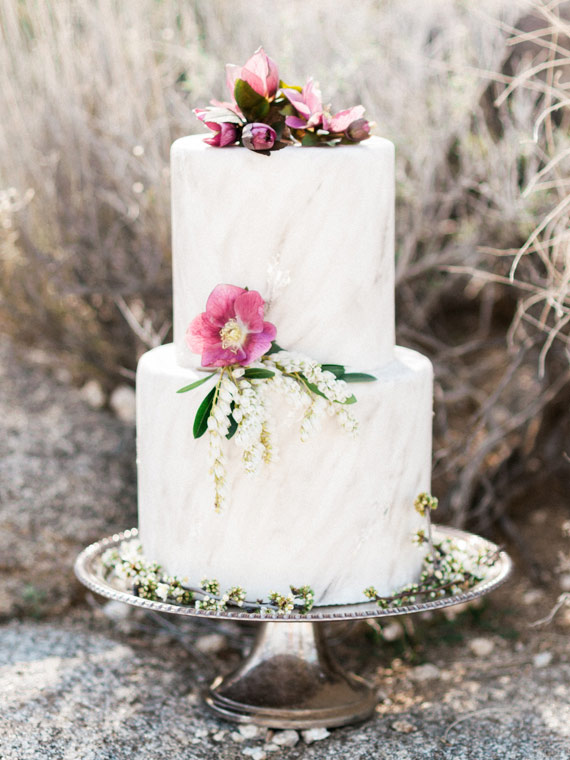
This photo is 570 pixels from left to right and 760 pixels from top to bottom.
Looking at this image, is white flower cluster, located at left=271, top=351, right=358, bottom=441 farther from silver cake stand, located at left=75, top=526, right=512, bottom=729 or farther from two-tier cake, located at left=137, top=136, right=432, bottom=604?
silver cake stand, located at left=75, top=526, right=512, bottom=729

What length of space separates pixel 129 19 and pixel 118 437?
1.45m

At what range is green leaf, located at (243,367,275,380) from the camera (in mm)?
2084

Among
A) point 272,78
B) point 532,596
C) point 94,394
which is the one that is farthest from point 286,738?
point 94,394

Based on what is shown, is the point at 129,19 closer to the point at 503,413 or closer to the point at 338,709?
the point at 503,413

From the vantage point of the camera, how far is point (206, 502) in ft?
7.25

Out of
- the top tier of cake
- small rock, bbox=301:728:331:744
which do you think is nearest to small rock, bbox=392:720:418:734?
small rock, bbox=301:728:331:744

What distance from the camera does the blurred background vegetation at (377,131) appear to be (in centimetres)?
322

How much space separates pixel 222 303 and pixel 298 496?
17.9 inches

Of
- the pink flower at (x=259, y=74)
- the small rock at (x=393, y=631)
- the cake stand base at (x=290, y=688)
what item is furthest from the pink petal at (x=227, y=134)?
the small rock at (x=393, y=631)

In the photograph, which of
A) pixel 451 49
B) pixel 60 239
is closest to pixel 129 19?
pixel 60 239

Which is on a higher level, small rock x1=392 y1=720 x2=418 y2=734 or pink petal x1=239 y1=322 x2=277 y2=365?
pink petal x1=239 y1=322 x2=277 y2=365

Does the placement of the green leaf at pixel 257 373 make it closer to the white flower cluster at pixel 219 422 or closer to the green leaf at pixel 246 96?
the white flower cluster at pixel 219 422

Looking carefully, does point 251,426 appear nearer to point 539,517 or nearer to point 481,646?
point 481,646

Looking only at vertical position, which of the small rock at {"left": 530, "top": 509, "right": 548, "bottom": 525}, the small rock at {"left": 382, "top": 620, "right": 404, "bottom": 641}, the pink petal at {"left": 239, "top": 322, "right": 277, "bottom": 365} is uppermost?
the pink petal at {"left": 239, "top": 322, "right": 277, "bottom": 365}
